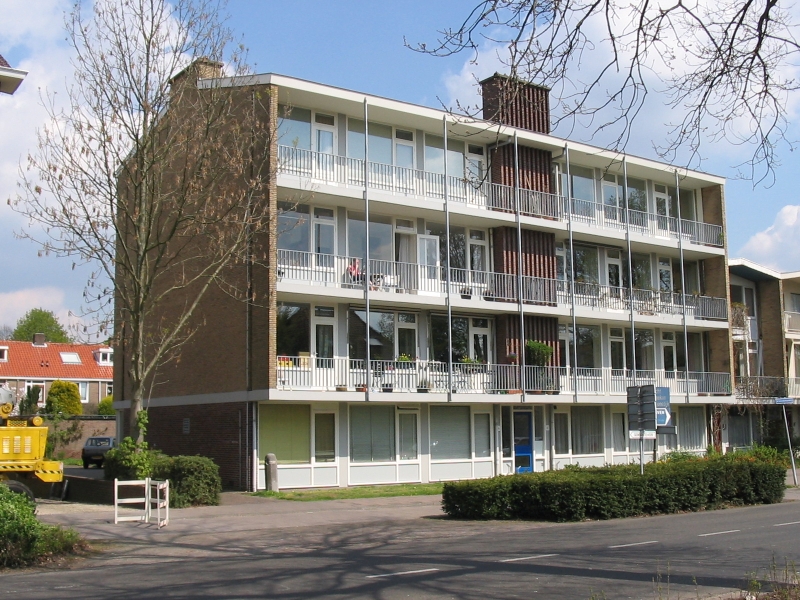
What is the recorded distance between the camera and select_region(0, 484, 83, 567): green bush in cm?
1257

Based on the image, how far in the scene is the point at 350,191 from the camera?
92.9 feet

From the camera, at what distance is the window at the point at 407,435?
29.7 m

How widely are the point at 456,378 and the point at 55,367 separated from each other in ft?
164

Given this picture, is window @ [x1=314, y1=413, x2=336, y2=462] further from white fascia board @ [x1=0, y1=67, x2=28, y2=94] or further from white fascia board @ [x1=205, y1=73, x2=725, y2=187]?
white fascia board @ [x1=0, y1=67, x2=28, y2=94]

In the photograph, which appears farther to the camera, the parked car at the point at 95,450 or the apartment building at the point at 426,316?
Answer: the parked car at the point at 95,450

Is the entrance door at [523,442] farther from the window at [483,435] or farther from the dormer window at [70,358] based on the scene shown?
the dormer window at [70,358]

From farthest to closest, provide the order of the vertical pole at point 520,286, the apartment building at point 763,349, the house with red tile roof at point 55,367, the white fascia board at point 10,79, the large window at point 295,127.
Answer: the house with red tile roof at point 55,367 → the apartment building at point 763,349 → the vertical pole at point 520,286 → the large window at point 295,127 → the white fascia board at point 10,79

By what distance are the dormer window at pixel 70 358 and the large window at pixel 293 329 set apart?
163 ft

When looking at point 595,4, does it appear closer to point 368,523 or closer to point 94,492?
point 368,523

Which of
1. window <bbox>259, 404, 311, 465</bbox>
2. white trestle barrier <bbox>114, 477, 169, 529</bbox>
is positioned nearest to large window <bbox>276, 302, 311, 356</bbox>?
window <bbox>259, 404, 311, 465</bbox>

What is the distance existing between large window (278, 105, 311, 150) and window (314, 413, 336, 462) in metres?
8.55

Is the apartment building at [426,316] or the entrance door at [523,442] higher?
the apartment building at [426,316]

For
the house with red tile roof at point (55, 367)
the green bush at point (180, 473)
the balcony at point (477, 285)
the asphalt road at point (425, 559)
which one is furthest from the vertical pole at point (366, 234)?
the house with red tile roof at point (55, 367)

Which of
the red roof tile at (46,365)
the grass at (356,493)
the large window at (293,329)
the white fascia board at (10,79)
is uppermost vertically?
the white fascia board at (10,79)
